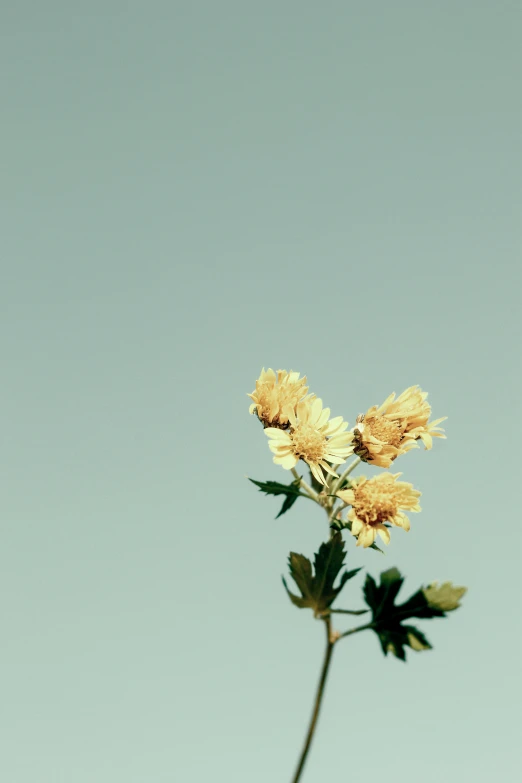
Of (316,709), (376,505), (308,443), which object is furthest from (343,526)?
(316,709)

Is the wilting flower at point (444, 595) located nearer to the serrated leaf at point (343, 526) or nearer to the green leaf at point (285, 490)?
the serrated leaf at point (343, 526)

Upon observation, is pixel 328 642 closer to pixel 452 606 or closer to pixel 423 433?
pixel 452 606

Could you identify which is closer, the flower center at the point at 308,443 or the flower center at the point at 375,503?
the flower center at the point at 375,503

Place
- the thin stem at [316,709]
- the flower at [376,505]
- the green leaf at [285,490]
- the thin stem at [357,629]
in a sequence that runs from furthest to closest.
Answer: the green leaf at [285,490] → the flower at [376,505] → the thin stem at [357,629] → the thin stem at [316,709]

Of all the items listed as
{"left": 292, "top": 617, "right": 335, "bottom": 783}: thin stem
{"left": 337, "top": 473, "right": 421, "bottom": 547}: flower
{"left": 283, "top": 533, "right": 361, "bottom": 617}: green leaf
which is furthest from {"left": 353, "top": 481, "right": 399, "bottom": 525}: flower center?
{"left": 292, "top": 617, "right": 335, "bottom": 783}: thin stem

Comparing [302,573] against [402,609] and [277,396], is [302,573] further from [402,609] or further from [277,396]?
[277,396]

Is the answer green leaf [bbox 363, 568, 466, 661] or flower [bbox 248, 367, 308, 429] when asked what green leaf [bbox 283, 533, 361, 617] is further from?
flower [bbox 248, 367, 308, 429]

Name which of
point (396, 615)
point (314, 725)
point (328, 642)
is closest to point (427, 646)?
point (396, 615)

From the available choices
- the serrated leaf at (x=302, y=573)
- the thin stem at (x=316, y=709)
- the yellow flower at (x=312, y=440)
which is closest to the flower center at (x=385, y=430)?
the yellow flower at (x=312, y=440)
